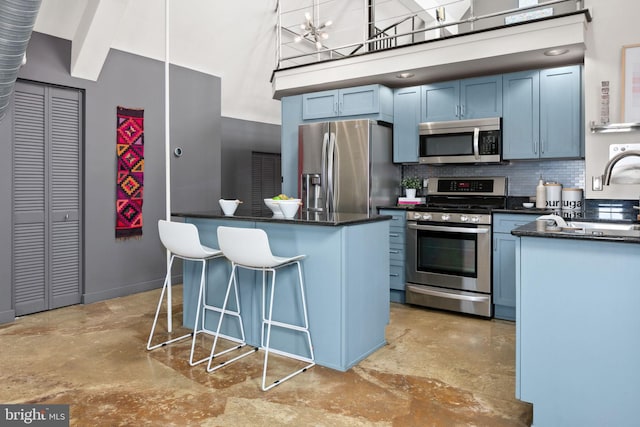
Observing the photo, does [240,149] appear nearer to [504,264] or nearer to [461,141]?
[461,141]

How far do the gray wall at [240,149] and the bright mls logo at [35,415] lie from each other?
15.1 ft

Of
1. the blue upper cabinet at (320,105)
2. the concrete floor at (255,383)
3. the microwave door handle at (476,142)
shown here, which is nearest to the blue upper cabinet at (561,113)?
the microwave door handle at (476,142)

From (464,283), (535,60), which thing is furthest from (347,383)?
(535,60)

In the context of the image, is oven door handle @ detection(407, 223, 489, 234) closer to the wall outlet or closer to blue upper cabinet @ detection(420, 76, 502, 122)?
the wall outlet

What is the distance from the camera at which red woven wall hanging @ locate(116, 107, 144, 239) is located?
514 cm

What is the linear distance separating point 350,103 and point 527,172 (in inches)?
81.8

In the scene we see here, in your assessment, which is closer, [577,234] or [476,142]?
[577,234]

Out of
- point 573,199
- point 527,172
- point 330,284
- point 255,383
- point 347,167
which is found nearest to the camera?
point 255,383

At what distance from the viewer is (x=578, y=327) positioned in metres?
2.19

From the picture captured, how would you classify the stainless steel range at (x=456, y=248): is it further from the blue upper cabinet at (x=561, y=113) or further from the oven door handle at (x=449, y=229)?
the blue upper cabinet at (x=561, y=113)

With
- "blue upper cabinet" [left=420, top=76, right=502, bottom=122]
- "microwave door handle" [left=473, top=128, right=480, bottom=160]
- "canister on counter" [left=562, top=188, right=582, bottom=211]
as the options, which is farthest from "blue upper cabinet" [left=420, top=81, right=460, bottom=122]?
"canister on counter" [left=562, top=188, right=582, bottom=211]

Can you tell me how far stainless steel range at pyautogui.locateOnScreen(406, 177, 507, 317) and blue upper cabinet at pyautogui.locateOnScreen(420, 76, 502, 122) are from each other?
2.36 ft

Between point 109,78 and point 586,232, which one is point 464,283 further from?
point 109,78

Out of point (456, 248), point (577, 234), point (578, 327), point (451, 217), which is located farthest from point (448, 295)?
point (577, 234)
